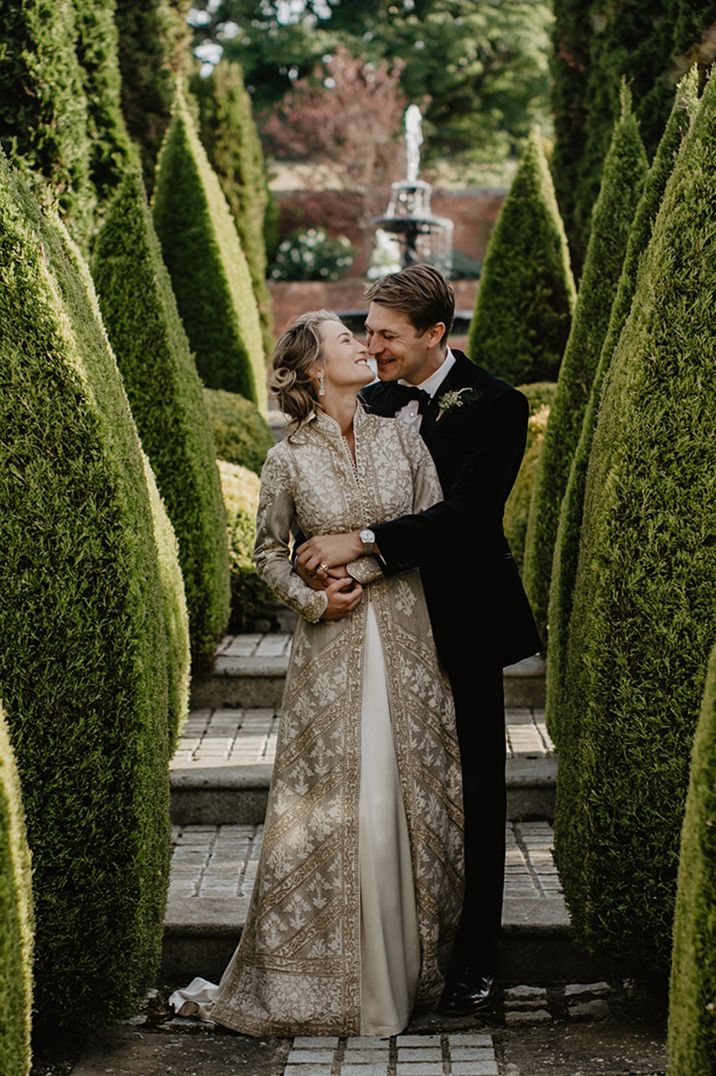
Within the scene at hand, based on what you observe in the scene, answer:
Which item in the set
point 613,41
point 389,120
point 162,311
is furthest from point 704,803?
point 389,120

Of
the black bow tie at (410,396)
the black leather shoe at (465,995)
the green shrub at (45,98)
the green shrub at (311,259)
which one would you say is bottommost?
the black leather shoe at (465,995)

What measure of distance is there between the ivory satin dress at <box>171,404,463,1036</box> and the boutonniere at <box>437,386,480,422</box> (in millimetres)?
144

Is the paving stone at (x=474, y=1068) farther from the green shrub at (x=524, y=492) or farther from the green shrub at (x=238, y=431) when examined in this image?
the green shrub at (x=238, y=431)

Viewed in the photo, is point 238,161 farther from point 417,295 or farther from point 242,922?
point 242,922

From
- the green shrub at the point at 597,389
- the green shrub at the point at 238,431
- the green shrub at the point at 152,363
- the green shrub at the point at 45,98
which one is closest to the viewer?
the green shrub at the point at 597,389

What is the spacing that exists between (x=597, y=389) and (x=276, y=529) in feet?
3.78

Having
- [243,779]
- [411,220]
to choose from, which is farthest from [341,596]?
[411,220]

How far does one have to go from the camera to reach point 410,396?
4113 mm

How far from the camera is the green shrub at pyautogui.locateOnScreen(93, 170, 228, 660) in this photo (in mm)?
6262

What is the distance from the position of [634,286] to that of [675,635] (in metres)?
1.24

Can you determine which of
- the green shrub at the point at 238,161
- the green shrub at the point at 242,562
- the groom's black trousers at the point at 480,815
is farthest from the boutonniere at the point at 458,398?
the green shrub at the point at 238,161

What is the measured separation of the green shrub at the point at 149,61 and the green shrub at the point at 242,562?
→ 5.08 meters

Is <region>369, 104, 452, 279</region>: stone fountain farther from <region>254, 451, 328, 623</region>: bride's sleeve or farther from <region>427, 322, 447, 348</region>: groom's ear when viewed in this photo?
<region>254, 451, 328, 623</region>: bride's sleeve

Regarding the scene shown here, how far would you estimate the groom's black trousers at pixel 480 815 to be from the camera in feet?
12.9
